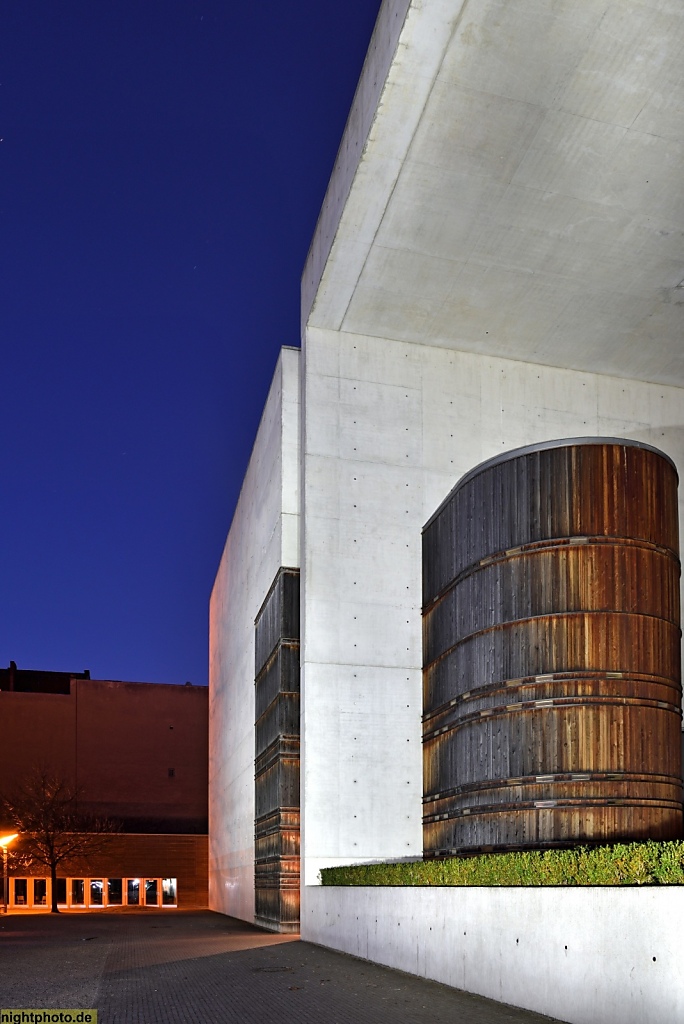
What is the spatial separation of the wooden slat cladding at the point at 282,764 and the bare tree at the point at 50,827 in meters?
18.7

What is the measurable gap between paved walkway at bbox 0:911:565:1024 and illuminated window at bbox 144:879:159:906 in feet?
79.0

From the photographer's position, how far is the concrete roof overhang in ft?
48.8

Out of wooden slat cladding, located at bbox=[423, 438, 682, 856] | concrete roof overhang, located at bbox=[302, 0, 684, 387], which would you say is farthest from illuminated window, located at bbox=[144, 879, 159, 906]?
concrete roof overhang, located at bbox=[302, 0, 684, 387]

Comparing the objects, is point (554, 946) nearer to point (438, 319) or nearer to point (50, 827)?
point (438, 319)

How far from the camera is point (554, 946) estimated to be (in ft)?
29.6

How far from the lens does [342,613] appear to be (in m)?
19.8

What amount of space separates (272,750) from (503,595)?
7.65 meters

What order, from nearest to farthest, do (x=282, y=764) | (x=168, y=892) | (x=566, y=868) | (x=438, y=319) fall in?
(x=566, y=868)
(x=282, y=764)
(x=438, y=319)
(x=168, y=892)

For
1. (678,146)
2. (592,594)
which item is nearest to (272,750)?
(592,594)

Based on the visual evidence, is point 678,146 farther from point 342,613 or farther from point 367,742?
point 367,742

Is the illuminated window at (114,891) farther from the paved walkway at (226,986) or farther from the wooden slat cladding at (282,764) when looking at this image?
the paved walkway at (226,986)

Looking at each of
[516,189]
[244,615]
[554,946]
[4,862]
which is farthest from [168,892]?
[554,946]

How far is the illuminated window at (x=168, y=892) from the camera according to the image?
138 feet

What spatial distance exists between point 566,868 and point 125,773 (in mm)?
37573
